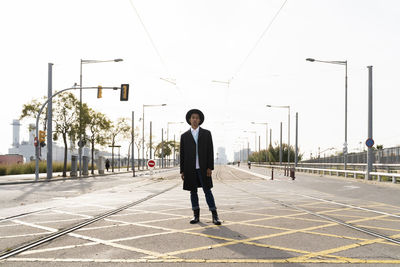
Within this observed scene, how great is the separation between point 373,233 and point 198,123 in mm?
3268

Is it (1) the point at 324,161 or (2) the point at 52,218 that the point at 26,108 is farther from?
(1) the point at 324,161

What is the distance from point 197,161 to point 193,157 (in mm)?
98

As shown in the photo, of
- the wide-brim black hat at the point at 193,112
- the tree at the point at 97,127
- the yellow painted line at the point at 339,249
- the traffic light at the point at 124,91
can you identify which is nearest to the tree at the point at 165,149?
the tree at the point at 97,127

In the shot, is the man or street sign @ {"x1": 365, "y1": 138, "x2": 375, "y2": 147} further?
street sign @ {"x1": 365, "y1": 138, "x2": 375, "y2": 147}

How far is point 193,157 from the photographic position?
684cm

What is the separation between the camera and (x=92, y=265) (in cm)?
414

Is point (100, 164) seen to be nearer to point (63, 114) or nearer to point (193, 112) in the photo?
Result: point (63, 114)

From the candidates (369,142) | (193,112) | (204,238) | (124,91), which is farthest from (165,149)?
(204,238)

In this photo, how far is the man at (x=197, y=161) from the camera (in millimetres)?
6812

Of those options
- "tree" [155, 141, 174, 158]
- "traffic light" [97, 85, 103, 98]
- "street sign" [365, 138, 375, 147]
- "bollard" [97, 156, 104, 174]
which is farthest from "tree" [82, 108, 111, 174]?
"tree" [155, 141, 174, 158]

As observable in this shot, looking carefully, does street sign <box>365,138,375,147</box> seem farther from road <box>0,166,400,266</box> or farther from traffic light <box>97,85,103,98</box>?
traffic light <box>97,85,103,98</box>

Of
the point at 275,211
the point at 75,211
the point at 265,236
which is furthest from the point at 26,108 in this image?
the point at 265,236

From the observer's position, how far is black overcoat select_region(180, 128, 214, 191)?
6812 millimetres

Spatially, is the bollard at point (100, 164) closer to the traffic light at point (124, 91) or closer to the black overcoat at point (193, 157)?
the traffic light at point (124, 91)
